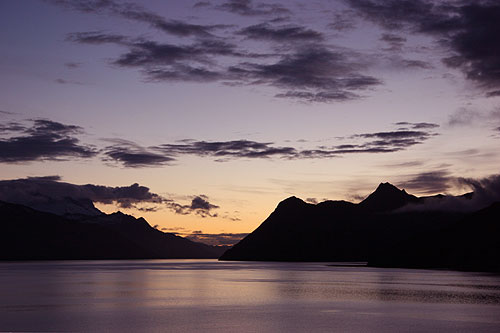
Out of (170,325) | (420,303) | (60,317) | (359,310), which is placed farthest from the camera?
(420,303)

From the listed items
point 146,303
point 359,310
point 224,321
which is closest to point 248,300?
point 146,303

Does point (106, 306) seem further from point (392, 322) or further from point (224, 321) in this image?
point (392, 322)

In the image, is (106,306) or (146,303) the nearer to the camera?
(106,306)

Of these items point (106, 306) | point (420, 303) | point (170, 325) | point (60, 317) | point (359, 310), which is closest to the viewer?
point (170, 325)

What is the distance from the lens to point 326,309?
7231cm

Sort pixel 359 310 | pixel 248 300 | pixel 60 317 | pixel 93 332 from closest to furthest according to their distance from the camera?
1. pixel 93 332
2. pixel 60 317
3. pixel 359 310
4. pixel 248 300

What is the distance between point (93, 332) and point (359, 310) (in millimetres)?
32725

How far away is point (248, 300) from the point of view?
86375 millimetres

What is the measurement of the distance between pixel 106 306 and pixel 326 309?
27806 mm

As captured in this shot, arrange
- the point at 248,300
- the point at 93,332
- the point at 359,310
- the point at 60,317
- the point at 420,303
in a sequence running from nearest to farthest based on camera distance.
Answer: the point at 93,332 < the point at 60,317 < the point at 359,310 < the point at 420,303 < the point at 248,300

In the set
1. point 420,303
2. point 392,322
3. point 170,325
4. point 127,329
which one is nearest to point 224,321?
point 170,325

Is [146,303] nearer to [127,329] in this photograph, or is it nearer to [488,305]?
[127,329]

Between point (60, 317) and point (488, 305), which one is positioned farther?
point (488, 305)

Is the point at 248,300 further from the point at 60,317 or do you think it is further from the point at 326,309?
the point at 60,317
